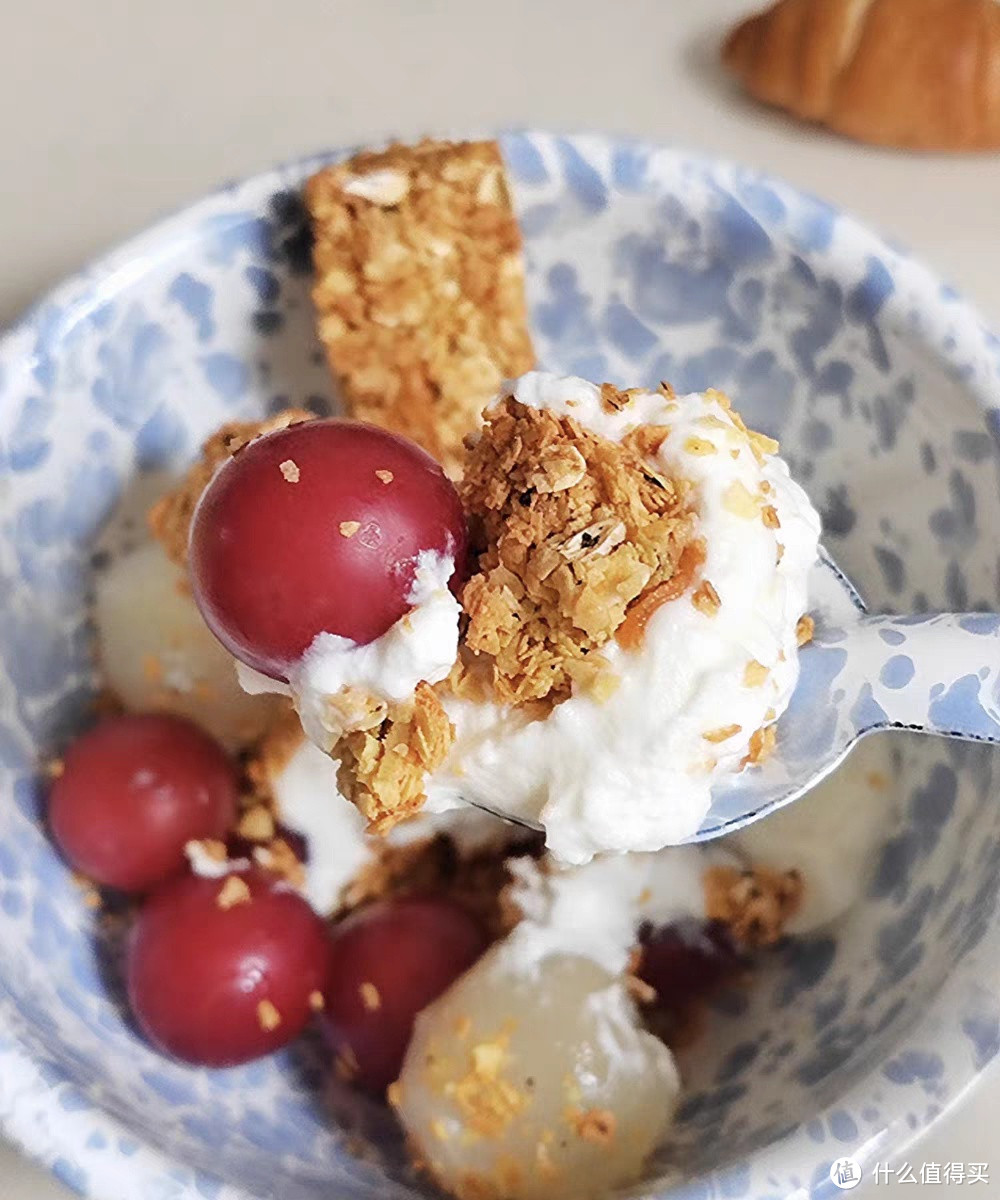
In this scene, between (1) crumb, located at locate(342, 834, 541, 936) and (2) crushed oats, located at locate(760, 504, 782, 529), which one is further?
(1) crumb, located at locate(342, 834, 541, 936)

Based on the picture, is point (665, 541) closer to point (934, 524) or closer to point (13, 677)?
point (934, 524)

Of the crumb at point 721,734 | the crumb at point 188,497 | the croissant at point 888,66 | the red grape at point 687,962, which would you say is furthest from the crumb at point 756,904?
the croissant at point 888,66

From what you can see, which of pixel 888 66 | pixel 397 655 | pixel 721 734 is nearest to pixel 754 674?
pixel 721 734

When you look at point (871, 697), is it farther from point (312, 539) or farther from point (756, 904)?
point (312, 539)

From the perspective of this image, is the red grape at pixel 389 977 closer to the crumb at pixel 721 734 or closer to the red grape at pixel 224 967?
the red grape at pixel 224 967

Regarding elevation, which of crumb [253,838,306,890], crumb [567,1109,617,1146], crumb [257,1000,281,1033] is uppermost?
crumb [253,838,306,890]

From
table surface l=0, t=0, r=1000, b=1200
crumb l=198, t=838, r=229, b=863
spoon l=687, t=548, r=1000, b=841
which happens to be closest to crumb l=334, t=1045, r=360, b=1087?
crumb l=198, t=838, r=229, b=863

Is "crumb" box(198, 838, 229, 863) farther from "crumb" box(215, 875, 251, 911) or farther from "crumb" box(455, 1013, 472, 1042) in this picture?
"crumb" box(455, 1013, 472, 1042)
